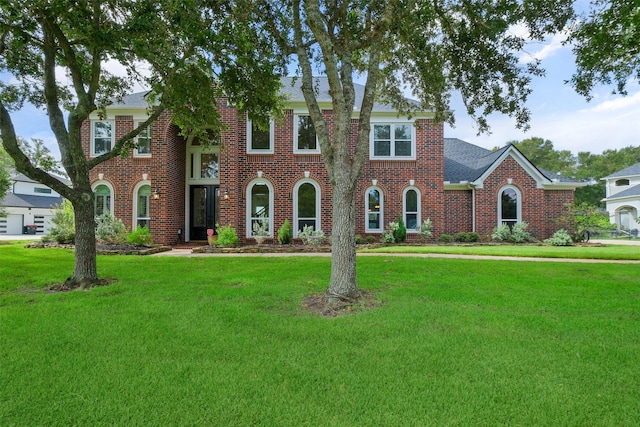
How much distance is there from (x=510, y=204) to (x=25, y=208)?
3861cm

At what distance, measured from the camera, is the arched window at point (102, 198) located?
13836 millimetres

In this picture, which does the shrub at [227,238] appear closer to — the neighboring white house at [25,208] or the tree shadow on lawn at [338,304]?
the tree shadow on lawn at [338,304]

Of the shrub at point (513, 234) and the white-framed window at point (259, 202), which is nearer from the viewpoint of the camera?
the white-framed window at point (259, 202)

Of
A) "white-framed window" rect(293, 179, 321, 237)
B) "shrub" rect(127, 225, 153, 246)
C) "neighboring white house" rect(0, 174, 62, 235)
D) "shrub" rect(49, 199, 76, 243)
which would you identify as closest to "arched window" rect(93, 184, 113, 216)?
"shrub" rect(49, 199, 76, 243)

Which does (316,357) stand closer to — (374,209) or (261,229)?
(261,229)

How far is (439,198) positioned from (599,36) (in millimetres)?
8152

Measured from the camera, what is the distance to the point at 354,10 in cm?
647

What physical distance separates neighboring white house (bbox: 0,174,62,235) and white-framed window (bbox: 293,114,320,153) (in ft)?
83.5

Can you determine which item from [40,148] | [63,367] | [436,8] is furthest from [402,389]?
[40,148]

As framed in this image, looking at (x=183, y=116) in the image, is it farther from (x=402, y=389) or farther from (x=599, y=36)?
(x=599, y=36)

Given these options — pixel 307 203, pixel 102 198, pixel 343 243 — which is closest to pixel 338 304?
pixel 343 243

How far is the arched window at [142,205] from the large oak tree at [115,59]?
18.7 feet

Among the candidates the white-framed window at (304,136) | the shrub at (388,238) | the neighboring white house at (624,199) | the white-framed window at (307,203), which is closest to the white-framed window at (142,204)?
the white-framed window at (307,203)

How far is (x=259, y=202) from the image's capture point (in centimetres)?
1359
